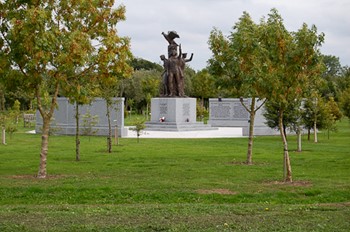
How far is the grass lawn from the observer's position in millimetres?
9859

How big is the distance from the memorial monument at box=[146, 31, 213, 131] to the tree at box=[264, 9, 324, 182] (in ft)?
94.0

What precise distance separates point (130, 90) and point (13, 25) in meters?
65.2

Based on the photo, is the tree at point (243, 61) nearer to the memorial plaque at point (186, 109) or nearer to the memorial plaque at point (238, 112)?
the memorial plaque at point (186, 109)

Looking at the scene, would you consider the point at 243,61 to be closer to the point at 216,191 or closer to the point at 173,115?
the point at 216,191

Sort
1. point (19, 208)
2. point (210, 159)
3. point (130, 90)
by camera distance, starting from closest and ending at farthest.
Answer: point (19, 208) < point (210, 159) < point (130, 90)

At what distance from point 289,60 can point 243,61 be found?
365 centimetres

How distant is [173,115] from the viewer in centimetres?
4609

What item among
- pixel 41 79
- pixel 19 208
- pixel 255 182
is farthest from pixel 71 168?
pixel 19 208

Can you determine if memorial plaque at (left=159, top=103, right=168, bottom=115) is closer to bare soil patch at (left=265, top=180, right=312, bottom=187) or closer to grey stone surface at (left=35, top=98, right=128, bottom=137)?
grey stone surface at (left=35, top=98, right=128, bottom=137)

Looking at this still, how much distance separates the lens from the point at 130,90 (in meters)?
81.6

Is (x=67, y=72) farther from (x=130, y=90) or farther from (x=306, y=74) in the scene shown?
(x=130, y=90)

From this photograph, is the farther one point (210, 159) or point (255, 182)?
point (210, 159)

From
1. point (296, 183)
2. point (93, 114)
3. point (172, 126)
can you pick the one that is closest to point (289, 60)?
point (296, 183)

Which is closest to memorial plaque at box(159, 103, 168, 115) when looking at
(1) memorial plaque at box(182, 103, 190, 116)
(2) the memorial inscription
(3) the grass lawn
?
(1) memorial plaque at box(182, 103, 190, 116)
